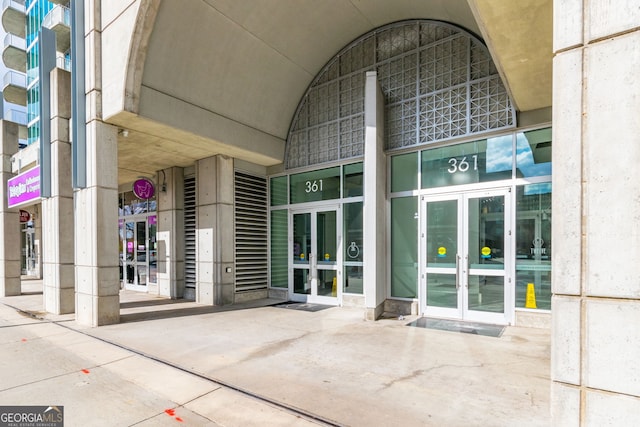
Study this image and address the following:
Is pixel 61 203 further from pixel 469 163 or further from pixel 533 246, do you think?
pixel 533 246

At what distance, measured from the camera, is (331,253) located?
9.70 meters

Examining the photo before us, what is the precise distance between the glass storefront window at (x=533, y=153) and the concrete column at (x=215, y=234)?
7.29 meters

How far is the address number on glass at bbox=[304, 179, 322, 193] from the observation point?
32.9ft

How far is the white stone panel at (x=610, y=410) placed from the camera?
2361 mm

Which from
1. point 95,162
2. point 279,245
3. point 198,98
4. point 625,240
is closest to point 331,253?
point 279,245

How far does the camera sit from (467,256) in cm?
746

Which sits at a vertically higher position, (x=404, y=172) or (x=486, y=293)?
(x=404, y=172)

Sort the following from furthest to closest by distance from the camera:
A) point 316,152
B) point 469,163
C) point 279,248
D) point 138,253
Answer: point 138,253 < point 279,248 < point 316,152 < point 469,163

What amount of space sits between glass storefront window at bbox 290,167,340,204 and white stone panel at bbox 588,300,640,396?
7.35 m

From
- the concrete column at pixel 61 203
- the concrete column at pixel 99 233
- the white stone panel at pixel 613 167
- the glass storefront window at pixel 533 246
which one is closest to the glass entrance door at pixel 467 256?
the glass storefront window at pixel 533 246

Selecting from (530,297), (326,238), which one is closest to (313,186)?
(326,238)

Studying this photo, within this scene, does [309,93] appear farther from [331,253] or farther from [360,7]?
[331,253]

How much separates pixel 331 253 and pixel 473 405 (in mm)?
6163

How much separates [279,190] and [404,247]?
14.8ft
